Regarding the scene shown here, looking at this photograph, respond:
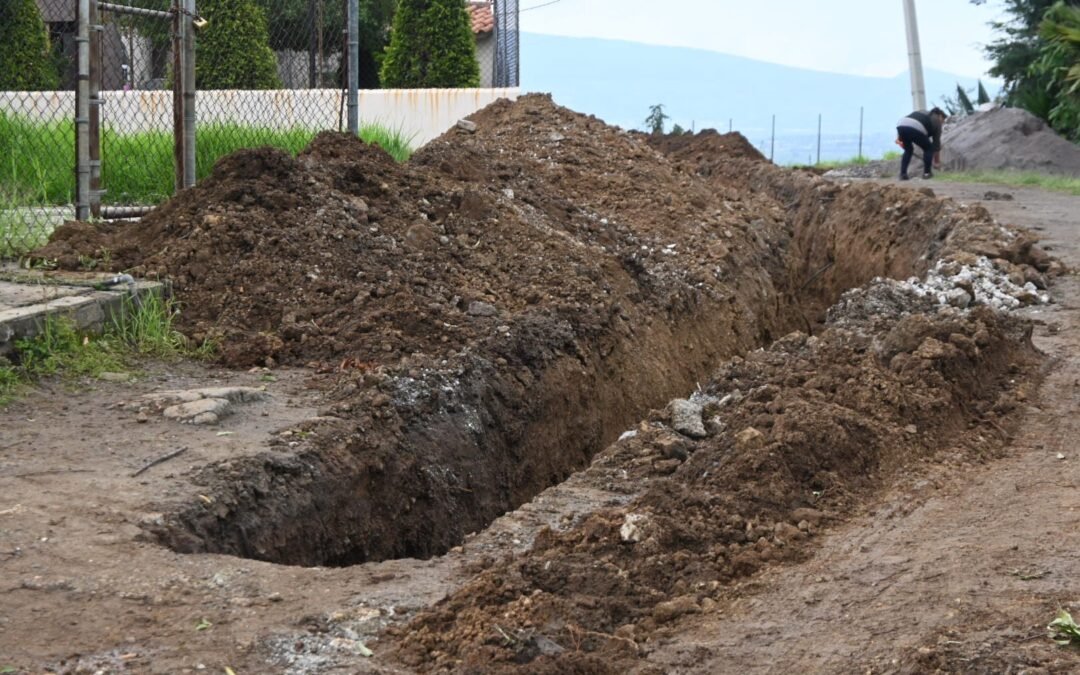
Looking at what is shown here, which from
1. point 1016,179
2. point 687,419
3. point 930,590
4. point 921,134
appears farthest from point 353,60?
point 921,134

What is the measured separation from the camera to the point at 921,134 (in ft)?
71.6

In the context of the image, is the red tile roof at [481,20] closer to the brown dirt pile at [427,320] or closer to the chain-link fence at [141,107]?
the chain-link fence at [141,107]

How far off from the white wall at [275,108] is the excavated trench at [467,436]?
4170 mm

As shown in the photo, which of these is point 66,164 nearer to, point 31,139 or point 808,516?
point 31,139

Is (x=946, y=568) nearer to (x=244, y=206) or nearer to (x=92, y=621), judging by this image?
(x=92, y=621)

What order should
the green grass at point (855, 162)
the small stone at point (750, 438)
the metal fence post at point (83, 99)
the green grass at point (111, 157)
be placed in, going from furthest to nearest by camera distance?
the green grass at point (855, 162), the green grass at point (111, 157), the metal fence post at point (83, 99), the small stone at point (750, 438)

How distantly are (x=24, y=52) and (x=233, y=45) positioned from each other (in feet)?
15.0

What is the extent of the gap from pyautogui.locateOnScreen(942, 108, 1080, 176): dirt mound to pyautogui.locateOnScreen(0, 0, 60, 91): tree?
1747 cm

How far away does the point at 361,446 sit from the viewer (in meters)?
5.86

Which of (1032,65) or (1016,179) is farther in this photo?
(1032,65)

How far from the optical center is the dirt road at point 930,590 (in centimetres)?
342

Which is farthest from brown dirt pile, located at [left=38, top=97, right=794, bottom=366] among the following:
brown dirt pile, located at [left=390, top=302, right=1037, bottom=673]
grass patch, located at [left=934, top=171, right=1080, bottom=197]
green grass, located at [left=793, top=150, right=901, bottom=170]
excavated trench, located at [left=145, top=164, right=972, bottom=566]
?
green grass, located at [left=793, top=150, right=901, bottom=170]

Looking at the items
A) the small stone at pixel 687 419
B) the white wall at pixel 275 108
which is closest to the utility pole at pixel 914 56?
the white wall at pixel 275 108

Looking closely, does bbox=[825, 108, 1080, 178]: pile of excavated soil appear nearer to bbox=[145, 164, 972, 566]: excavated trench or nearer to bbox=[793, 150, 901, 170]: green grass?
bbox=[793, 150, 901, 170]: green grass
